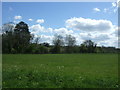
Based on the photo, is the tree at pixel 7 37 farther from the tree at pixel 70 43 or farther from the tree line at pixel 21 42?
the tree at pixel 70 43

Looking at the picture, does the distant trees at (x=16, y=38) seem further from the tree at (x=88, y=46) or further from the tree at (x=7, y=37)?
the tree at (x=88, y=46)

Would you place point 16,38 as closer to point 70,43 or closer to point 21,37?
point 21,37

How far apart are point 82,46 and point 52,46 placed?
18303 mm

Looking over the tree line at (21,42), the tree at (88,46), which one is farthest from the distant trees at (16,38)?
the tree at (88,46)

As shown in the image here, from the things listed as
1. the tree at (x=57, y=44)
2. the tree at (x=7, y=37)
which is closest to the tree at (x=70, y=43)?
the tree at (x=57, y=44)

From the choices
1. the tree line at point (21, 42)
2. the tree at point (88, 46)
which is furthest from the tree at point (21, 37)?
the tree at point (88, 46)

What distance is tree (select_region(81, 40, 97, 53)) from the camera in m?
116

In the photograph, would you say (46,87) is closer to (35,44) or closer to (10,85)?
(10,85)

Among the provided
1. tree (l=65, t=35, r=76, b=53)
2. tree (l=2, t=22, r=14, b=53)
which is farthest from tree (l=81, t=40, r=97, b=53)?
tree (l=2, t=22, r=14, b=53)

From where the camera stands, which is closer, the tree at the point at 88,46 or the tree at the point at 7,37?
the tree at the point at 7,37

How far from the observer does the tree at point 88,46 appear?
382ft

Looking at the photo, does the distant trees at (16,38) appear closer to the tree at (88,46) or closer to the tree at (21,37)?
the tree at (21,37)

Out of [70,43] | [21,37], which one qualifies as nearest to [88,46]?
[70,43]

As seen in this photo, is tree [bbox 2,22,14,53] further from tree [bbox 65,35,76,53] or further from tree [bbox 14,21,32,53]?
tree [bbox 65,35,76,53]
